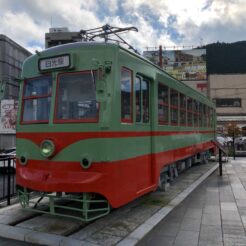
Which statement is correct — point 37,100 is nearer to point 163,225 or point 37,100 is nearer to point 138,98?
point 138,98

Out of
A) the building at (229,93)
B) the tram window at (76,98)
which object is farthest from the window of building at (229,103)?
the tram window at (76,98)

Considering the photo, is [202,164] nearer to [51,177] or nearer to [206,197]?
[206,197]

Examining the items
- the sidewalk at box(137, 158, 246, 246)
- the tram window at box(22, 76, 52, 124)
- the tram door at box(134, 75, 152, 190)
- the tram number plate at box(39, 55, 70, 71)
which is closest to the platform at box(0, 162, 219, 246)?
the sidewalk at box(137, 158, 246, 246)

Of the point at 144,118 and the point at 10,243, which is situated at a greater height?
the point at 144,118

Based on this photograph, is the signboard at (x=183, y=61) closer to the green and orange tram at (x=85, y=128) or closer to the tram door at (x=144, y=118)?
the tram door at (x=144, y=118)

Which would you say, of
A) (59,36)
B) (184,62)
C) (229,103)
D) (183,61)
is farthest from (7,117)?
(229,103)

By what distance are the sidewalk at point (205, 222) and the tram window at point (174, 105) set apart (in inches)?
80.5

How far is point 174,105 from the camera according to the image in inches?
371

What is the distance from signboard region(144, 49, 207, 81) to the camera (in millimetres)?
67062

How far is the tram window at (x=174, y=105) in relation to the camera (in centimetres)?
915

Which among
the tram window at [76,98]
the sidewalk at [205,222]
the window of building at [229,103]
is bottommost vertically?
the sidewalk at [205,222]

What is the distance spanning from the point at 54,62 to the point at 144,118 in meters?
2.14

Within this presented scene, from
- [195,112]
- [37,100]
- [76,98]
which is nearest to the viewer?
[76,98]

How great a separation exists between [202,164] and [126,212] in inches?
400
